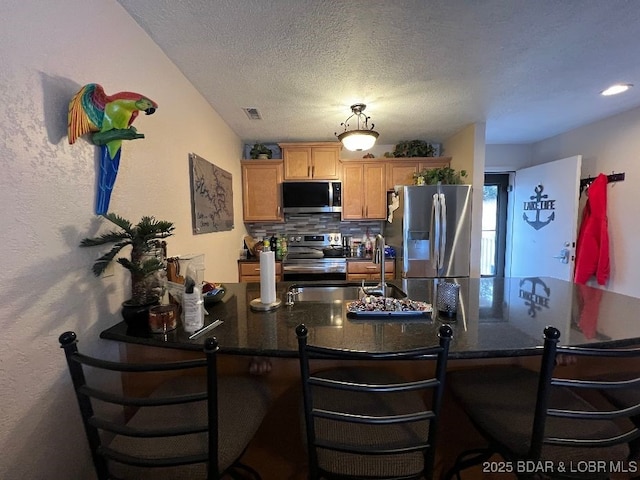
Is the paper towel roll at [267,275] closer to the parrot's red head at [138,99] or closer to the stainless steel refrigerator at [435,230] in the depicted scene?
the parrot's red head at [138,99]

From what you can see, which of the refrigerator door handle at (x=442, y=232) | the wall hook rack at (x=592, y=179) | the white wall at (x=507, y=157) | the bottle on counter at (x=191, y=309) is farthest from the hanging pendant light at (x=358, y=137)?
the wall hook rack at (x=592, y=179)

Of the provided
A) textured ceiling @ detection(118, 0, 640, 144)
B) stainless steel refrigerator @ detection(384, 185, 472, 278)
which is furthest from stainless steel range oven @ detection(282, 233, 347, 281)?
textured ceiling @ detection(118, 0, 640, 144)

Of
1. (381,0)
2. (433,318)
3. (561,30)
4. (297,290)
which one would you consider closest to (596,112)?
(561,30)

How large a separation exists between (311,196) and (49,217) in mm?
2741

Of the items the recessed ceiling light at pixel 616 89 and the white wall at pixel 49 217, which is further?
the recessed ceiling light at pixel 616 89

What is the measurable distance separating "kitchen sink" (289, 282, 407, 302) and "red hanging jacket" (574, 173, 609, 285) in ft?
8.54

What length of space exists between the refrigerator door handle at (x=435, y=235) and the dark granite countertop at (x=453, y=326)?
1387 millimetres

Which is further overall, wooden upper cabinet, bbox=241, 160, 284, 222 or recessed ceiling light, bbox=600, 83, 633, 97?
wooden upper cabinet, bbox=241, 160, 284, 222

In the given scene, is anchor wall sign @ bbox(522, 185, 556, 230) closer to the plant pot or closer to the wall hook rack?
the wall hook rack

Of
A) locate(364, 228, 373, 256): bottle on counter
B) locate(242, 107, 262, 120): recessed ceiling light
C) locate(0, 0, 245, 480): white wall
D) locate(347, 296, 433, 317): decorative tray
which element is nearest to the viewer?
locate(0, 0, 245, 480): white wall

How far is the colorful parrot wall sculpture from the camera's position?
3.26 feet

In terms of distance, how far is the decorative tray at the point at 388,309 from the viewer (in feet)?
4.12

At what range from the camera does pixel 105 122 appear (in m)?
1.07

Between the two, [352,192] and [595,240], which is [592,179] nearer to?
[595,240]
